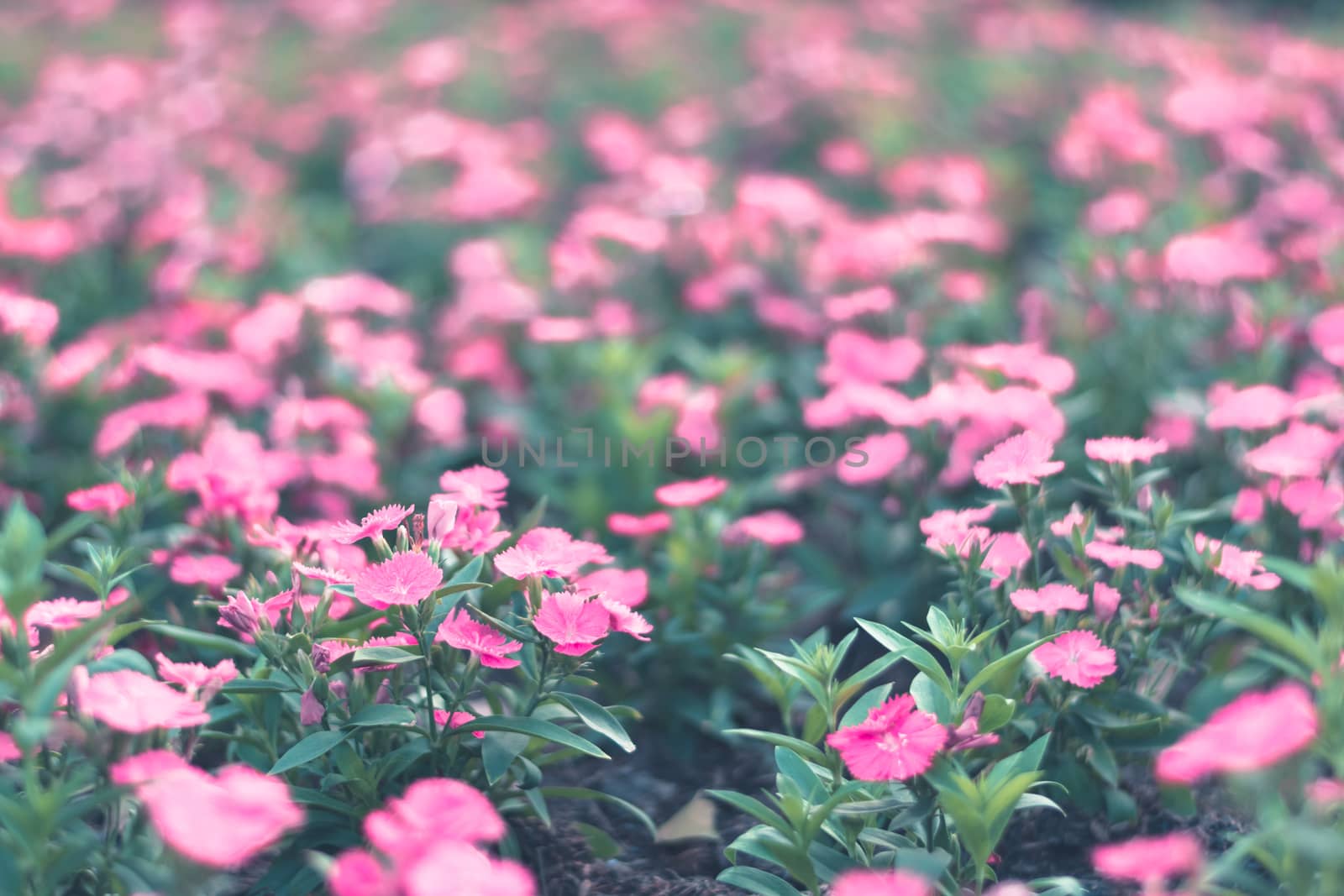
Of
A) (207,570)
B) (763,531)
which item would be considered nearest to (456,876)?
(207,570)

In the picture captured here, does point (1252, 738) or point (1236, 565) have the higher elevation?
point (1252, 738)

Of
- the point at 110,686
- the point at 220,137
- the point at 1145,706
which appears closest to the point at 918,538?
the point at 1145,706

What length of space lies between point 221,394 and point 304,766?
1406mm

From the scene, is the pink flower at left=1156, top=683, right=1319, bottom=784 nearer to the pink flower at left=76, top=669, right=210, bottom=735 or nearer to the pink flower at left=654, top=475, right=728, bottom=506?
the pink flower at left=654, top=475, right=728, bottom=506

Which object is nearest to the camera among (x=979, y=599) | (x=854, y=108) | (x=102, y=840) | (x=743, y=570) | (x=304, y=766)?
(x=102, y=840)

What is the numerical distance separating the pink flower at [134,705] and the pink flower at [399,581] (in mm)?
286

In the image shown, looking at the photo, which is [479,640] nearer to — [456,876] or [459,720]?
[459,720]

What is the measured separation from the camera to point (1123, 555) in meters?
1.88

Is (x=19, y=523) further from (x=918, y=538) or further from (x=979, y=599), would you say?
(x=918, y=538)

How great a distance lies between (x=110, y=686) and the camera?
1533mm

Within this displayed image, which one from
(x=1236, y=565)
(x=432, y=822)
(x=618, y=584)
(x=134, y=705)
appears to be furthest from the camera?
(x=618, y=584)

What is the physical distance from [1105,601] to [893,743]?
1.88ft

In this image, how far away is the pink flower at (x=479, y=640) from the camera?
1.70 meters

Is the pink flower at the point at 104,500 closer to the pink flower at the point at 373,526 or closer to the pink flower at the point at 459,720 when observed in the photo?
the pink flower at the point at 373,526
